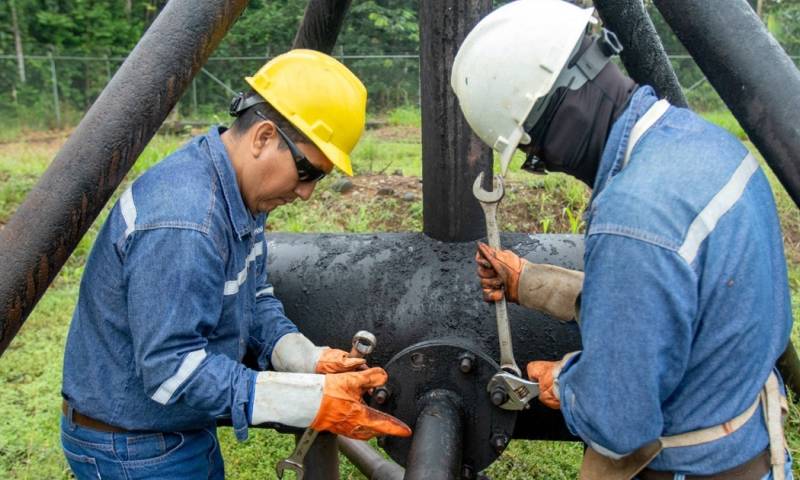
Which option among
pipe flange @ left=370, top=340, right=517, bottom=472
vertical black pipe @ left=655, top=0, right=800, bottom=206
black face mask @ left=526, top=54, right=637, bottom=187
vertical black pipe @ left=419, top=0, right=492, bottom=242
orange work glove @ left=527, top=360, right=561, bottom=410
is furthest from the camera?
vertical black pipe @ left=419, top=0, right=492, bottom=242

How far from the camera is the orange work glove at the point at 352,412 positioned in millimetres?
1845

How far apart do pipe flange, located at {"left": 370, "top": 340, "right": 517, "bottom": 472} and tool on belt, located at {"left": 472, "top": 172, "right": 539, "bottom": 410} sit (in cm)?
5

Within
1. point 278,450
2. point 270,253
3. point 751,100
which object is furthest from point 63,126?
point 751,100

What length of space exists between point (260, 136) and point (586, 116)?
780 mm

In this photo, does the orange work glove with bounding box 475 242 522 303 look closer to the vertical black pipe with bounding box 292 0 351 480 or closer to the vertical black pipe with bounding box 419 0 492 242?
the vertical black pipe with bounding box 419 0 492 242

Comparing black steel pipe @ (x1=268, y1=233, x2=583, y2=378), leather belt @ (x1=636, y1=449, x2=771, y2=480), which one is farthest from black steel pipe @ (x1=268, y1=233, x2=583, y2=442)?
leather belt @ (x1=636, y1=449, x2=771, y2=480)

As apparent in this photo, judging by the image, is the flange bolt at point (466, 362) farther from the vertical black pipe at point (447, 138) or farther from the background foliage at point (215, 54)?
the background foliage at point (215, 54)

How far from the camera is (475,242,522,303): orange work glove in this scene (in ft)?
6.38

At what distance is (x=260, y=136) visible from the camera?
184cm

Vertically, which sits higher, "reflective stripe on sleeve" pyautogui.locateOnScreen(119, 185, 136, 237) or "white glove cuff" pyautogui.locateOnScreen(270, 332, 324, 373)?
"reflective stripe on sleeve" pyautogui.locateOnScreen(119, 185, 136, 237)

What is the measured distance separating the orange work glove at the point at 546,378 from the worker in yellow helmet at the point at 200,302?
356 mm

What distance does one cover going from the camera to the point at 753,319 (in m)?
1.37

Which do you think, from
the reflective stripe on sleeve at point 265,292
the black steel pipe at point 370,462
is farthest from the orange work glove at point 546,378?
the black steel pipe at point 370,462

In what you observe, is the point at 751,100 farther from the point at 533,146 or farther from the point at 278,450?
the point at 278,450
